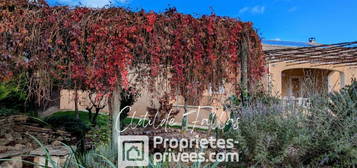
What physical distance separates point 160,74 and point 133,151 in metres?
1.35

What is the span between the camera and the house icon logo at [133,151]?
10.5 feet

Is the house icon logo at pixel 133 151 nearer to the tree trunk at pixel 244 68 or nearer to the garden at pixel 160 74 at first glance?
the garden at pixel 160 74

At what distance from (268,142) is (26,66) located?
364 cm

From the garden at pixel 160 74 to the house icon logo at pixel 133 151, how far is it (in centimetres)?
15

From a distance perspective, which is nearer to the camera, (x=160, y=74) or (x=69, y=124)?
(x=160, y=74)

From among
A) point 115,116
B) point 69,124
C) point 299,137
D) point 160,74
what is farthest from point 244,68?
point 69,124

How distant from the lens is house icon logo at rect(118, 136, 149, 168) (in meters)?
3.20

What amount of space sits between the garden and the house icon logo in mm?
146

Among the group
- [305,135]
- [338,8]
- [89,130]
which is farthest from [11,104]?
[338,8]

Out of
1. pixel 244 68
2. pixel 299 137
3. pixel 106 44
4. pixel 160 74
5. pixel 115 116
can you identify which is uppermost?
pixel 106 44

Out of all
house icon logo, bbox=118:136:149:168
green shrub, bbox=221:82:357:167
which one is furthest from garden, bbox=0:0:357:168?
house icon logo, bbox=118:136:149:168

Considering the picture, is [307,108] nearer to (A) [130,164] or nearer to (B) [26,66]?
(A) [130,164]

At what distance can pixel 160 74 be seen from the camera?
4430 millimetres

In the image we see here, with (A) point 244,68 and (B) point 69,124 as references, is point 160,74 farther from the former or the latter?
(B) point 69,124
